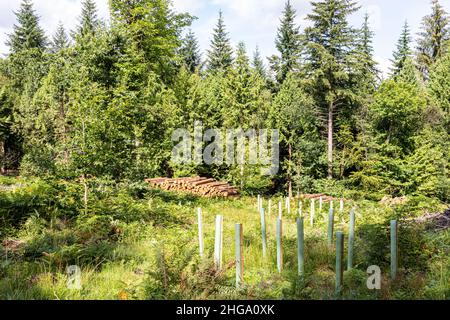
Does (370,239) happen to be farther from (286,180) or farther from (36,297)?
(286,180)

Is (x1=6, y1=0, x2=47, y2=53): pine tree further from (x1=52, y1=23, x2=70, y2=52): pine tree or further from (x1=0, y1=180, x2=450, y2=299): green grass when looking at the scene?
(x1=0, y1=180, x2=450, y2=299): green grass

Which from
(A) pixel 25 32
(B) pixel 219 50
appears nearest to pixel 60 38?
(A) pixel 25 32

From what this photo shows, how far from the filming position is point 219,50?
1720 inches

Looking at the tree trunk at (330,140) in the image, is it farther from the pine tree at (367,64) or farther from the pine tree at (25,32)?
the pine tree at (25,32)

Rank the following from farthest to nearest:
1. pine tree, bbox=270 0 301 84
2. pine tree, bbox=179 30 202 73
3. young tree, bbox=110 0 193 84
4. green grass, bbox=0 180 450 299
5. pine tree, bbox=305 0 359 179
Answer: pine tree, bbox=179 30 202 73
pine tree, bbox=270 0 301 84
pine tree, bbox=305 0 359 179
young tree, bbox=110 0 193 84
green grass, bbox=0 180 450 299

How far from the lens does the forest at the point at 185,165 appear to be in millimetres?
5801

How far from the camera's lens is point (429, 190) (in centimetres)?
2319

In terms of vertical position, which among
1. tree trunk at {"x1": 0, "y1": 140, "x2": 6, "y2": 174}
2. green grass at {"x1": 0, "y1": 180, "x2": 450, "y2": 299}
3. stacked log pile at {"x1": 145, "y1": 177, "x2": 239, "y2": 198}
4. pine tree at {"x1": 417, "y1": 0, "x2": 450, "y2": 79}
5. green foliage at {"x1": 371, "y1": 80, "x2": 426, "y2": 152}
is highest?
pine tree at {"x1": 417, "y1": 0, "x2": 450, "y2": 79}

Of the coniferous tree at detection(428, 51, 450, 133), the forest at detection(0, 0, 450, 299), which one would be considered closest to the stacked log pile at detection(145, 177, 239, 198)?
the forest at detection(0, 0, 450, 299)

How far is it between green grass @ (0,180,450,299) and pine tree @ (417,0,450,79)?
95.2ft

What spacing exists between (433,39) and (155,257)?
38076 millimetres

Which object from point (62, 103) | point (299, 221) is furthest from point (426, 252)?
point (62, 103)

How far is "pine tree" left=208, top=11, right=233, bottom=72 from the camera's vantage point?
42.9 metres

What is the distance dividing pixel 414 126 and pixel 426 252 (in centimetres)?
2226
